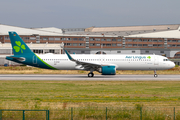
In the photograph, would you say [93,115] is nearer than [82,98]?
Yes

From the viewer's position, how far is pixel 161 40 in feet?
433

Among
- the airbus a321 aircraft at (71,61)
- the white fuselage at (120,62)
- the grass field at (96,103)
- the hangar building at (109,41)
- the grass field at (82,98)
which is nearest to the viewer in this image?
the grass field at (96,103)

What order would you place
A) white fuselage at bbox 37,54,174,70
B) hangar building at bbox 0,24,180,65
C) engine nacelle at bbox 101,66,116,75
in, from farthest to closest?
hangar building at bbox 0,24,180,65 → white fuselage at bbox 37,54,174,70 → engine nacelle at bbox 101,66,116,75

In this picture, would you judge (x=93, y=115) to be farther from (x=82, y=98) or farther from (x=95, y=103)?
(x=82, y=98)

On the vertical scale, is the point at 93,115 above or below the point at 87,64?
below

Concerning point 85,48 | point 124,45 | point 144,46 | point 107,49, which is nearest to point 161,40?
point 144,46

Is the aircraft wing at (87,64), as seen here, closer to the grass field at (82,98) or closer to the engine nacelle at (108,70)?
the engine nacelle at (108,70)

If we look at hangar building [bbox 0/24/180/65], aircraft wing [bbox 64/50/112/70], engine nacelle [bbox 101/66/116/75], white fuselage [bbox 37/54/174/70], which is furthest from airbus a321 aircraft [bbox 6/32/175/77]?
hangar building [bbox 0/24/180/65]

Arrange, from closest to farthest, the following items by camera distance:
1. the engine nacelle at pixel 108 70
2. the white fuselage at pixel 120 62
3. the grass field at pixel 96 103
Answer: the grass field at pixel 96 103 < the engine nacelle at pixel 108 70 < the white fuselage at pixel 120 62

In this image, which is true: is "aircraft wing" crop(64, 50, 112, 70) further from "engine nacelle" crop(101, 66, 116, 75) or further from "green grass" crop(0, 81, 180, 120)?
"green grass" crop(0, 81, 180, 120)

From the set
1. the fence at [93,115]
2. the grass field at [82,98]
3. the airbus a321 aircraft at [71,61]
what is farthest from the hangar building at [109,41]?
the fence at [93,115]

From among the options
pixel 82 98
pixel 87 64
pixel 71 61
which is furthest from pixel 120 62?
pixel 82 98

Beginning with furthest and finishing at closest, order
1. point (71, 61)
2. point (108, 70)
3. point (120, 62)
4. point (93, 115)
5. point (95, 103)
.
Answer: point (120, 62) < point (71, 61) < point (108, 70) < point (95, 103) < point (93, 115)

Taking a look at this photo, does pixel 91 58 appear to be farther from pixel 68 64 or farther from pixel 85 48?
pixel 85 48
